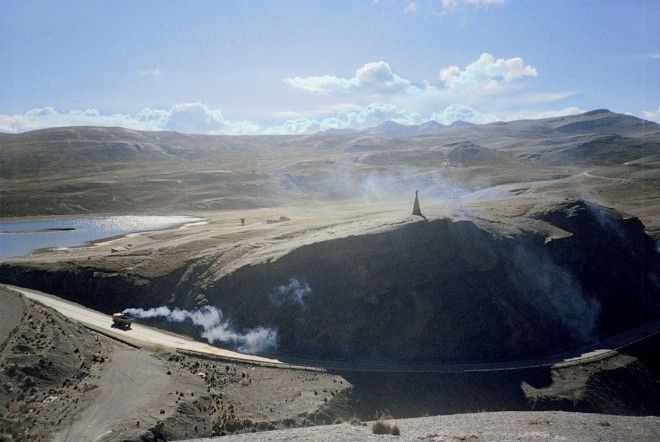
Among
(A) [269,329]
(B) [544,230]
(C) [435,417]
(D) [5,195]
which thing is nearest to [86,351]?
(A) [269,329]

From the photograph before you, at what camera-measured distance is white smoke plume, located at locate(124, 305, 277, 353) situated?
3853cm

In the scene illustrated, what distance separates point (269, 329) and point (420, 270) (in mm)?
13315

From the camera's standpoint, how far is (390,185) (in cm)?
13475

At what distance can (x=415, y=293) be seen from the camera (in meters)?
42.2

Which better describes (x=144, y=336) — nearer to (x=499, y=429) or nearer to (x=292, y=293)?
(x=292, y=293)

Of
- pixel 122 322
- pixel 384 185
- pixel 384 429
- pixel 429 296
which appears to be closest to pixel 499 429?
pixel 384 429

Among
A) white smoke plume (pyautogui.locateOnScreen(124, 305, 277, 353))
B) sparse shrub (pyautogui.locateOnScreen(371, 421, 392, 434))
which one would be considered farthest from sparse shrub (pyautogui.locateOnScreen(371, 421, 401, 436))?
white smoke plume (pyautogui.locateOnScreen(124, 305, 277, 353))

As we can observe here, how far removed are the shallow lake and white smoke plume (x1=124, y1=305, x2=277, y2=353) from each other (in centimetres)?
3178

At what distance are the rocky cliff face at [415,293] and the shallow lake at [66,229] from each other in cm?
2303

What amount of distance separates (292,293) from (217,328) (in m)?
6.29

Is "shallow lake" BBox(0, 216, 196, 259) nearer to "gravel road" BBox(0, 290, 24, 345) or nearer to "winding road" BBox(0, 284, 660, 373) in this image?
"gravel road" BBox(0, 290, 24, 345)

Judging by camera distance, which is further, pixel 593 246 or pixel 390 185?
pixel 390 185

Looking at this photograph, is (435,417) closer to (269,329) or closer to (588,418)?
(588,418)

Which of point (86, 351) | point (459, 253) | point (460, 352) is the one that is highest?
point (459, 253)
